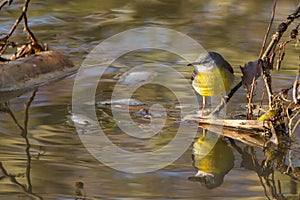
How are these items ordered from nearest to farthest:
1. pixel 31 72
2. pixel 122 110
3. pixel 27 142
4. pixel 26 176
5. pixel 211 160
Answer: pixel 26 176 < pixel 211 160 < pixel 27 142 < pixel 122 110 < pixel 31 72

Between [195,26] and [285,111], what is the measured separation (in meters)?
2.39

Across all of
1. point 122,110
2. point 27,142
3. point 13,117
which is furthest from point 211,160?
point 13,117

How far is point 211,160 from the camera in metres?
3.33

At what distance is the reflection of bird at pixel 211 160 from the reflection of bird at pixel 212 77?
26 cm

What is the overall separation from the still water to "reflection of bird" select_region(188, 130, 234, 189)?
0.01 metres

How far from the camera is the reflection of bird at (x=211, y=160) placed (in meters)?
3.09

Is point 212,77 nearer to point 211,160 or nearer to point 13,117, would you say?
point 211,160

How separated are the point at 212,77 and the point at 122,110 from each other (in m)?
0.51

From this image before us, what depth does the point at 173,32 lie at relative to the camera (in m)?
→ 5.48

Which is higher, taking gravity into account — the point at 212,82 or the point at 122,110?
the point at 212,82

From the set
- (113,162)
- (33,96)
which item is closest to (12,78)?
(33,96)

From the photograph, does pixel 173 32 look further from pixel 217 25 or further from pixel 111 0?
pixel 111 0

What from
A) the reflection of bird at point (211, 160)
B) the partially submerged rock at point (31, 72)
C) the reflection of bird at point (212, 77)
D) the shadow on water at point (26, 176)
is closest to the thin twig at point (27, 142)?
the shadow on water at point (26, 176)

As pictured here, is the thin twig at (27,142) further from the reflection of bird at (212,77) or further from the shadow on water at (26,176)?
the reflection of bird at (212,77)
